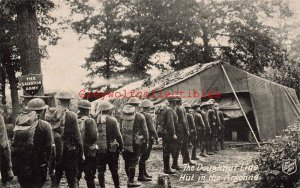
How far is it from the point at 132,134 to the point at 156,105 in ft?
20.8

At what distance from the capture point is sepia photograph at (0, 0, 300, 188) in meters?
7.09

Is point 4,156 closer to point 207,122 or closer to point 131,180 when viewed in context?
point 131,180

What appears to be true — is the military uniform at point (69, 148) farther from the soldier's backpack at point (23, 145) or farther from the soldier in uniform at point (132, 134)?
the soldier in uniform at point (132, 134)

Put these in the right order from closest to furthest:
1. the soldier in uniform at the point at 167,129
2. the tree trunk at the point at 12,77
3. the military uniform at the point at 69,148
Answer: the military uniform at the point at 69,148
the soldier in uniform at the point at 167,129
the tree trunk at the point at 12,77

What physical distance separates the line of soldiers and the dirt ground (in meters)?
0.49

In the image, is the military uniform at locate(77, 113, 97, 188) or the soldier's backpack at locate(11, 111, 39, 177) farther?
the military uniform at locate(77, 113, 97, 188)

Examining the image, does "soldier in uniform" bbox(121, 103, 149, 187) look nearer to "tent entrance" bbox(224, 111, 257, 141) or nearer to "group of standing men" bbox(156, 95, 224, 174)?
"group of standing men" bbox(156, 95, 224, 174)

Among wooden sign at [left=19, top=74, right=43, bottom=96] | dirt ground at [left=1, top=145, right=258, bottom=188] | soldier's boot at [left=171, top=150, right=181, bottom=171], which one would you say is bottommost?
dirt ground at [left=1, top=145, right=258, bottom=188]

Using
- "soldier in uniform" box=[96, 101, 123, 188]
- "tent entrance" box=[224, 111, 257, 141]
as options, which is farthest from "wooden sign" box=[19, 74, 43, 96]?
"tent entrance" box=[224, 111, 257, 141]

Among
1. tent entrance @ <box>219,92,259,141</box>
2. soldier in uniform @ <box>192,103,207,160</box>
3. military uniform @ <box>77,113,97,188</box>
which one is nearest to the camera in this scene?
military uniform @ <box>77,113,97,188</box>

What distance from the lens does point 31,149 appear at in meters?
5.82

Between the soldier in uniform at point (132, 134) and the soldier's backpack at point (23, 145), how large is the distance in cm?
353


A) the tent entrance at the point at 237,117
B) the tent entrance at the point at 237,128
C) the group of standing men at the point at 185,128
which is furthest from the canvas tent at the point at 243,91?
the group of standing men at the point at 185,128

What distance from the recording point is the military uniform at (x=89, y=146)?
7578 millimetres
